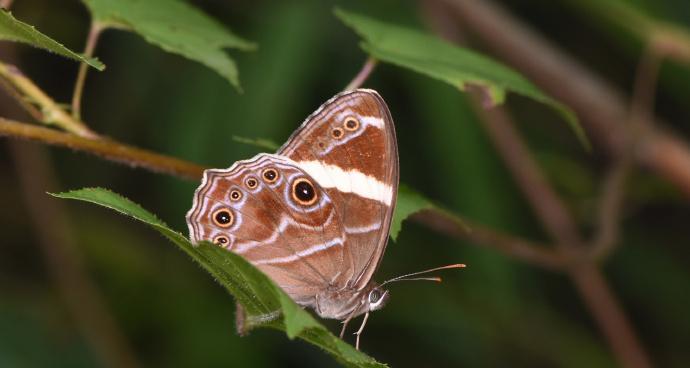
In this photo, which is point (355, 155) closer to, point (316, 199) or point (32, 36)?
point (316, 199)

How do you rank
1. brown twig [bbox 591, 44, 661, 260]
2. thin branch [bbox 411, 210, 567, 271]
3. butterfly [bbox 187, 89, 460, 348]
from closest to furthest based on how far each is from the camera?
butterfly [bbox 187, 89, 460, 348] → thin branch [bbox 411, 210, 567, 271] → brown twig [bbox 591, 44, 661, 260]

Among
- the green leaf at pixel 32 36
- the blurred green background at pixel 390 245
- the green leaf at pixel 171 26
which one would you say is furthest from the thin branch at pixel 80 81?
the blurred green background at pixel 390 245

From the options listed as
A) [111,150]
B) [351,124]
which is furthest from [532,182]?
[111,150]

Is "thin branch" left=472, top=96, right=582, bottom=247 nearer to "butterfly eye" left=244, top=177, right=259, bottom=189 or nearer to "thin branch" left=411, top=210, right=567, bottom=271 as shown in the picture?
"thin branch" left=411, top=210, right=567, bottom=271

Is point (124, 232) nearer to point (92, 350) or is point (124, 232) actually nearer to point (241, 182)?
point (92, 350)

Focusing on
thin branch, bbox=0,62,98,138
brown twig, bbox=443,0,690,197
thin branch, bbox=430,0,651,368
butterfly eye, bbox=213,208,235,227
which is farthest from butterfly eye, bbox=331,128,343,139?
brown twig, bbox=443,0,690,197

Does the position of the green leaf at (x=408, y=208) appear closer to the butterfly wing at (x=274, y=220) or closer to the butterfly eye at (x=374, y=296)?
the butterfly wing at (x=274, y=220)

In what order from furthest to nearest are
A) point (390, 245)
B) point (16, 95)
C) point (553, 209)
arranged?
point (390, 245) → point (553, 209) → point (16, 95)
